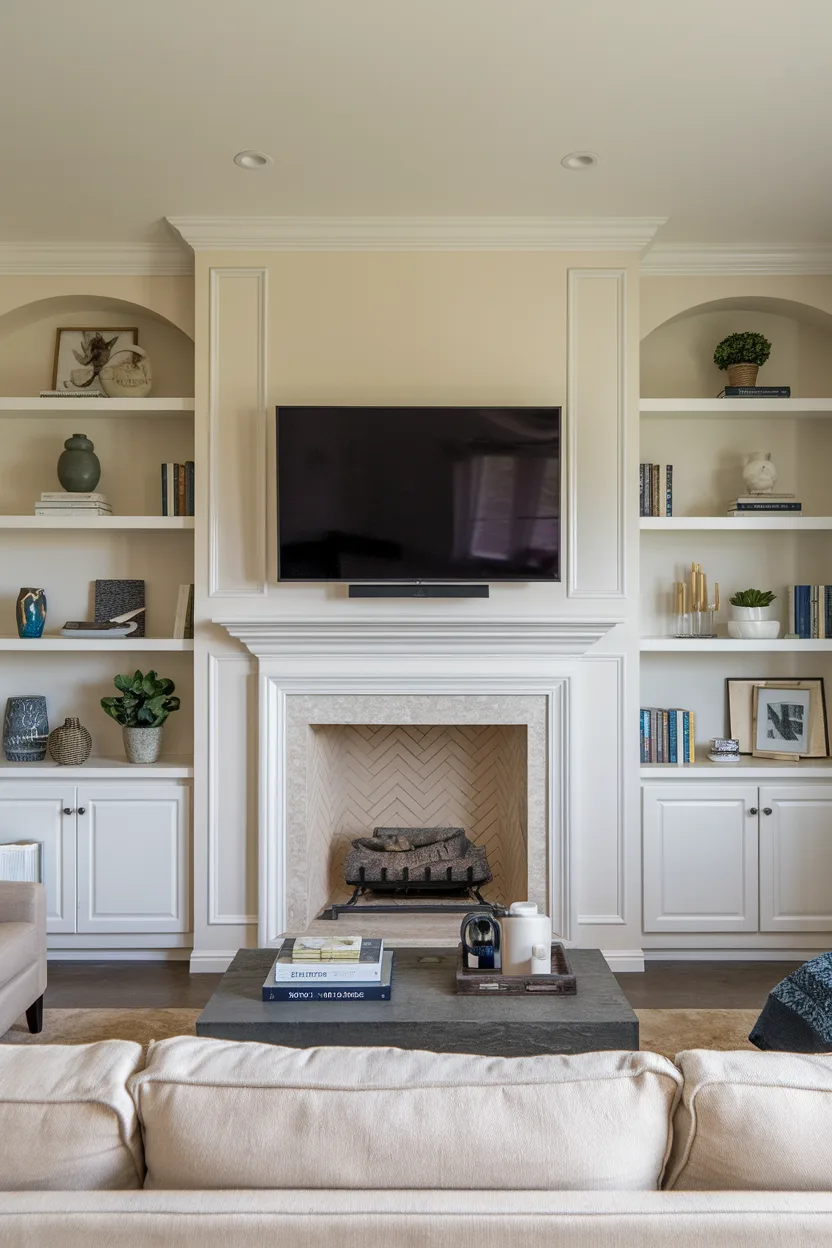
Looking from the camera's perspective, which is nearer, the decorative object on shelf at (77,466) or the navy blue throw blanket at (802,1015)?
the navy blue throw blanket at (802,1015)

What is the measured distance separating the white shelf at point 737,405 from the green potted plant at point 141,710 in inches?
89.7

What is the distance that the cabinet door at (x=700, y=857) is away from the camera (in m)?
3.70

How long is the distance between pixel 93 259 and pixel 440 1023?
3288 millimetres

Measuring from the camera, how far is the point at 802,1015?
7.00 ft

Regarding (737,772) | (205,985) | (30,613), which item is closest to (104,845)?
(205,985)

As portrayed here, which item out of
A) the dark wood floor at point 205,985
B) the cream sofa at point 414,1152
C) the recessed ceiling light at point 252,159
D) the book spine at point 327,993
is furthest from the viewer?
the dark wood floor at point 205,985

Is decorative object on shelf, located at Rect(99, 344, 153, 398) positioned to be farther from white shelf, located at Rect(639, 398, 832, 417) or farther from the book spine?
the book spine

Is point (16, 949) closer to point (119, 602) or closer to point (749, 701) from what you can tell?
point (119, 602)

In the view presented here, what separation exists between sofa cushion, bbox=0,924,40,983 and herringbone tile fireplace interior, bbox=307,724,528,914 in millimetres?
1355

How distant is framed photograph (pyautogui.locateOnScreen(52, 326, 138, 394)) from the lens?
4.05m

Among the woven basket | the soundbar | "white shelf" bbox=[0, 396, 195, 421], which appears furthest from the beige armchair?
the woven basket

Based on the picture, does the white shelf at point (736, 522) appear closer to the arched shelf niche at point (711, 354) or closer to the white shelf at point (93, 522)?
the arched shelf niche at point (711, 354)

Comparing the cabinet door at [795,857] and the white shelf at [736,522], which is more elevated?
the white shelf at [736,522]

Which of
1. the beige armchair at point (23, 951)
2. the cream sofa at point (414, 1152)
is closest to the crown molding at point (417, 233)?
the beige armchair at point (23, 951)
